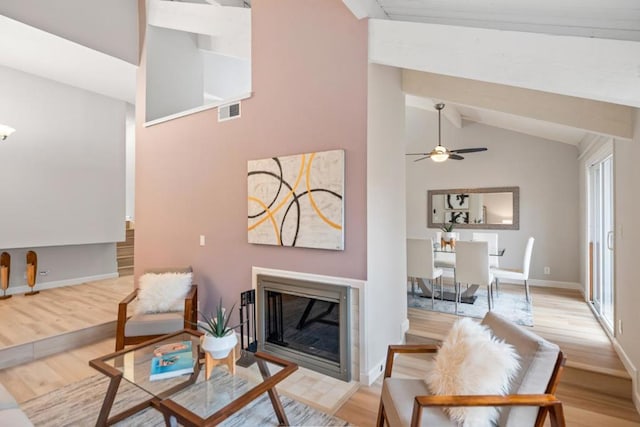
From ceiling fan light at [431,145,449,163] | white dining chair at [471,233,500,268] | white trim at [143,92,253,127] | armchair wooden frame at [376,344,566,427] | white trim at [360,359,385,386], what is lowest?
white trim at [360,359,385,386]

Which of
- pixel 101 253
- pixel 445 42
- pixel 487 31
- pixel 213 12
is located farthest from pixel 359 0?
pixel 101 253

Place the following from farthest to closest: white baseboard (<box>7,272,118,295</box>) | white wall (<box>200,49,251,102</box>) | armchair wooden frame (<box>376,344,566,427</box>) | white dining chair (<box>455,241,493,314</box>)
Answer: white wall (<box>200,49,251,102</box>) → white baseboard (<box>7,272,118,295</box>) → white dining chair (<box>455,241,493,314</box>) → armchair wooden frame (<box>376,344,566,427</box>)

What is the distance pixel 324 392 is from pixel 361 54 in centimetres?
285

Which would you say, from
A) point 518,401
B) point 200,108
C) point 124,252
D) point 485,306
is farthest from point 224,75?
point 518,401

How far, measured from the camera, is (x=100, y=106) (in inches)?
221

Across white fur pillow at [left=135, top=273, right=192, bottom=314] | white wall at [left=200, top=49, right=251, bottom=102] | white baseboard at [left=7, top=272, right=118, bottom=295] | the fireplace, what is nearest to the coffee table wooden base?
the fireplace

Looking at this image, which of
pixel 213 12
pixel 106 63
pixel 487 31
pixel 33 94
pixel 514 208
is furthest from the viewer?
pixel 514 208

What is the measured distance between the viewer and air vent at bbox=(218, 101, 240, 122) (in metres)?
3.46

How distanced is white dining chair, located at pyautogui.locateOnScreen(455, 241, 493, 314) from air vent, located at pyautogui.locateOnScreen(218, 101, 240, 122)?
308 cm

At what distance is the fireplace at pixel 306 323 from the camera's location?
2.74 m

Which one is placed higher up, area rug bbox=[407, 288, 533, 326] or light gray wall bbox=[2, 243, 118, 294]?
light gray wall bbox=[2, 243, 118, 294]

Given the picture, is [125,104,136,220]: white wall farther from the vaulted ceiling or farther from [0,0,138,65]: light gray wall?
the vaulted ceiling

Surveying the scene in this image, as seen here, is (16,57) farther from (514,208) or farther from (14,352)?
(514,208)

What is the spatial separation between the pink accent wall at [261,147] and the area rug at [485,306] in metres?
2.04
